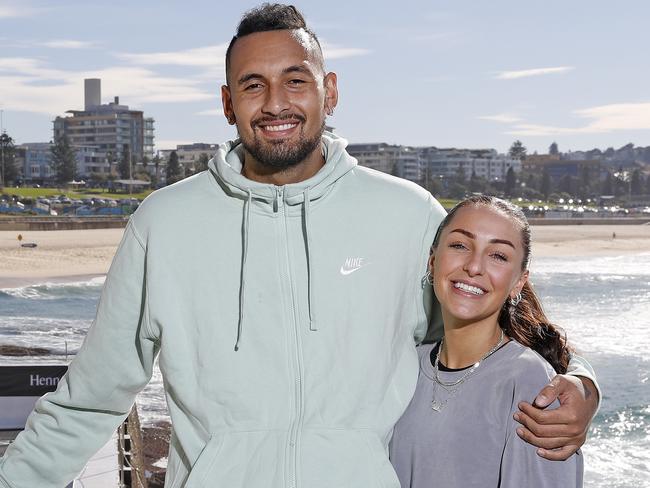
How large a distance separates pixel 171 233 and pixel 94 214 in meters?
57.1

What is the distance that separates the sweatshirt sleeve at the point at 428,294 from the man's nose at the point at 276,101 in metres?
0.41

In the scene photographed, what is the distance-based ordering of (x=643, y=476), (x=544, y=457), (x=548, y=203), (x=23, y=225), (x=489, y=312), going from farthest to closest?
1. (x=548, y=203)
2. (x=23, y=225)
3. (x=643, y=476)
4. (x=489, y=312)
5. (x=544, y=457)

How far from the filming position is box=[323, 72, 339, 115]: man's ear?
7.59 ft

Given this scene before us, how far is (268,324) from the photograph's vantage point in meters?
2.10

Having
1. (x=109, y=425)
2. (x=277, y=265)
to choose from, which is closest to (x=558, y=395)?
(x=277, y=265)

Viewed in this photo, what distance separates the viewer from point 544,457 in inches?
79.9

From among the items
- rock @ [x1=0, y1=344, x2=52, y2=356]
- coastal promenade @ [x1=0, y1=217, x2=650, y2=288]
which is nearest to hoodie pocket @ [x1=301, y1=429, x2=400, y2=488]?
rock @ [x1=0, y1=344, x2=52, y2=356]

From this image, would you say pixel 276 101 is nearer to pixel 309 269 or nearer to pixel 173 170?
pixel 309 269

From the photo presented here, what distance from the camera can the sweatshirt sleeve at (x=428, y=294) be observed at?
2277 millimetres

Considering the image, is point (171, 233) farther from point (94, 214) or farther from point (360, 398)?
point (94, 214)

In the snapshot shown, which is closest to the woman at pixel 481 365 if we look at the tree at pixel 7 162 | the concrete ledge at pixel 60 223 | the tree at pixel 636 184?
the concrete ledge at pixel 60 223

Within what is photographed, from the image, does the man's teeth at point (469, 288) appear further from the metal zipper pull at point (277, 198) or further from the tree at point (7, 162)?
the tree at point (7, 162)

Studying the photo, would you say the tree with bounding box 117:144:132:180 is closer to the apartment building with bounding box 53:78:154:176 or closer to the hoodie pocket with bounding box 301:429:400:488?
the apartment building with bounding box 53:78:154:176

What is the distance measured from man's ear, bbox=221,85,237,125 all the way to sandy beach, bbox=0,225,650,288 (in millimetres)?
27975
